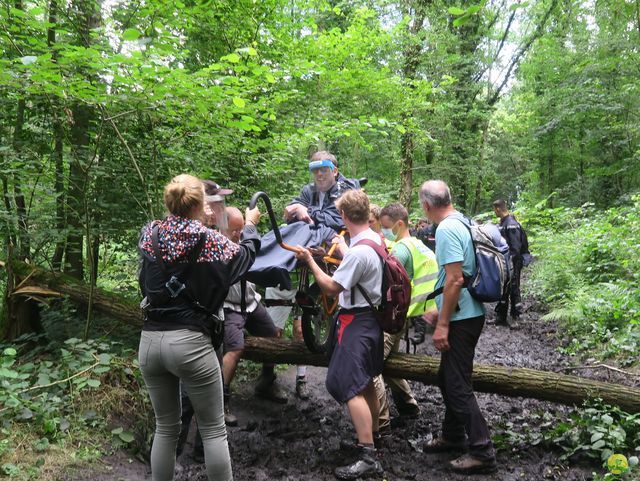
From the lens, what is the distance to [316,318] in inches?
173

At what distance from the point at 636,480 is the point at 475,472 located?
1105mm

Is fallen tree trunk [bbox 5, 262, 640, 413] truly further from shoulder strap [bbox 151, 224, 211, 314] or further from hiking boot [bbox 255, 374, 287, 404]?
shoulder strap [bbox 151, 224, 211, 314]

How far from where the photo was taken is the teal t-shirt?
3445 millimetres

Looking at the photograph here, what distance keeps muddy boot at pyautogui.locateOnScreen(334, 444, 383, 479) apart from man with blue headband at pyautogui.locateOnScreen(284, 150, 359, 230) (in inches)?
82.3

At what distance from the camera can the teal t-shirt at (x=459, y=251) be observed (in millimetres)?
3445

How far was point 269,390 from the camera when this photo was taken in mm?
5406

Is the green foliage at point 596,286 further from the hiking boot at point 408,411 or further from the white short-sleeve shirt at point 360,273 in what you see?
→ the white short-sleeve shirt at point 360,273

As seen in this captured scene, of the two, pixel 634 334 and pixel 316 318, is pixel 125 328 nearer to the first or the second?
pixel 316 318

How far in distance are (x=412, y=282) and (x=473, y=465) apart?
1.80 metres

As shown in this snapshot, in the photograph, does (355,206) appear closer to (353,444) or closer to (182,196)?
(182,196)

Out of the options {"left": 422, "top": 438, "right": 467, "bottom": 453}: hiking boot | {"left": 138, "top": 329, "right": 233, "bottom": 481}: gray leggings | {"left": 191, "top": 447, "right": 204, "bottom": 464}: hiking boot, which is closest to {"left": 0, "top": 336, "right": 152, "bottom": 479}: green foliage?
{"left": 191, "top": 447, "right": 204, "bottom": 464}: hiking boot

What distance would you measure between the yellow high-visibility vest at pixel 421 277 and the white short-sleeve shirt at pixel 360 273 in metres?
1.06

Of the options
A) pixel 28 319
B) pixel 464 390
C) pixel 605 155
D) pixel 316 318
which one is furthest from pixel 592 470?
pixel 605 155

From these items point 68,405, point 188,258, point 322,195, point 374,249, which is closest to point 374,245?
point 374,249
